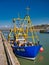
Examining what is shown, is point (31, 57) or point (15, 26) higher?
point (15, 26)

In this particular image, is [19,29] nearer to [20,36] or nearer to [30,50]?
[20,36]

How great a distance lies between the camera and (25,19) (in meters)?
25.3

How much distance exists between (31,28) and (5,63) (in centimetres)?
1045

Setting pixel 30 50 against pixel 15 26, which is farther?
pixel 15 26

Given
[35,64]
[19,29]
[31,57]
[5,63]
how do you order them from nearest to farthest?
[5,63]
[35,64]
[31,57]
[19,29]

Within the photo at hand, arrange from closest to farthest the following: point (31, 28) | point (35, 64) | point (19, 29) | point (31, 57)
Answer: point (35, 64) < point (31, 57) < point (31, 28) < point (19, 29)

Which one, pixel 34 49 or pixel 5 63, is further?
pixel 34 49

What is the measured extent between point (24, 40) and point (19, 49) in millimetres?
3873

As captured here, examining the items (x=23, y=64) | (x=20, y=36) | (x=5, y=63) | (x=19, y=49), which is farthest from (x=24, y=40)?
(x=5, y=63)

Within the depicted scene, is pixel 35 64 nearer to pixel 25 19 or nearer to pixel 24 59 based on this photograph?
pixel 24 59

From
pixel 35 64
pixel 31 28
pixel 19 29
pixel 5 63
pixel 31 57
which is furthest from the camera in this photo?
pixel 19 29

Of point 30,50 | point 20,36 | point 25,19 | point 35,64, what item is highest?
point 25,19

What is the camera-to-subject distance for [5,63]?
48.5 ft

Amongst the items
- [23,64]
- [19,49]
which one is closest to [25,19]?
[19,49]
